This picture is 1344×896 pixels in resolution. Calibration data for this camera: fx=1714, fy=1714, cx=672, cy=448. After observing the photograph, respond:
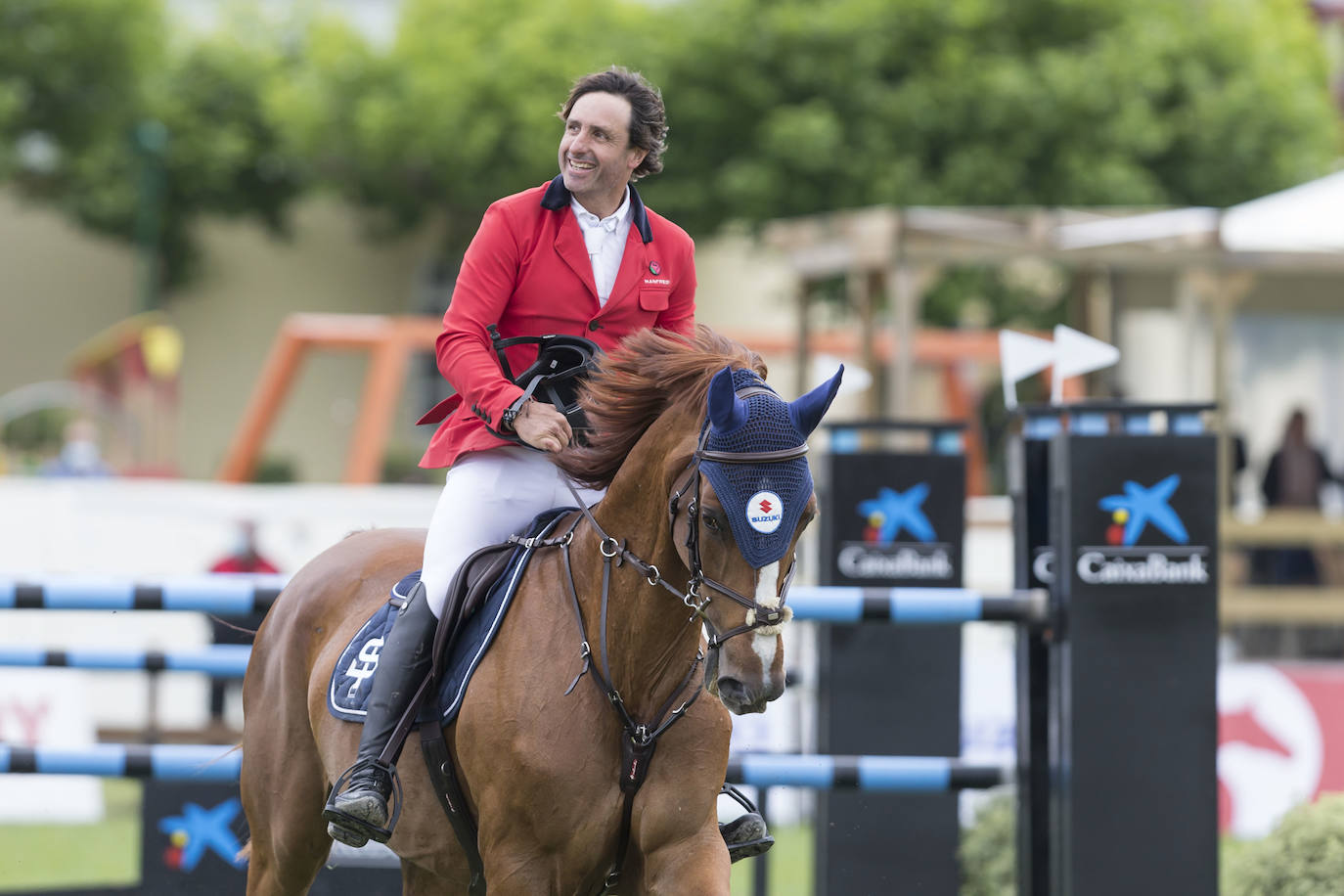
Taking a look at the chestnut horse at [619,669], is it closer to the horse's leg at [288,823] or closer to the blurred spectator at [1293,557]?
the horse's leg at [288,823]

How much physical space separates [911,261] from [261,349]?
18.9 metres

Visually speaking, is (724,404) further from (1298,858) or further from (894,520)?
(894,520)

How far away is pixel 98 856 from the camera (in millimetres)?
9344

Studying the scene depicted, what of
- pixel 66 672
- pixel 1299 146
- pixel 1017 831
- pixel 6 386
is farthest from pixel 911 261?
pixel 6 386

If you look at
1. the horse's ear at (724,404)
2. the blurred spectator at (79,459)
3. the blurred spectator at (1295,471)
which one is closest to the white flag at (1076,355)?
the horse's ear at (724,404)

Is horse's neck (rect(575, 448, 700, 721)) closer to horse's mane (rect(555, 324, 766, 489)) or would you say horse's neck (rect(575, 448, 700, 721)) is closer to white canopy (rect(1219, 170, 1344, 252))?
horse's mane (rect(555, 324, 766, 489))

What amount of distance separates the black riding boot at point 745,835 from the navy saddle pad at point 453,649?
2.20 ft

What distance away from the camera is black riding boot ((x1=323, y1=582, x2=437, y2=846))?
13.0ft

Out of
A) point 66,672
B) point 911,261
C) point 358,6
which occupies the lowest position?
point 66,672

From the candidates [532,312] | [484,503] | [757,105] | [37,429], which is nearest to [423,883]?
[484,503]

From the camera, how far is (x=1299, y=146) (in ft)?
77.3

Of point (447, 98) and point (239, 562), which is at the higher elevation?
point (447, 98)

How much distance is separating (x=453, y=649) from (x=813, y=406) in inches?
45.3

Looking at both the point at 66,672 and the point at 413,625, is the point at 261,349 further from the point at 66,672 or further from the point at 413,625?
the point at 413,625
